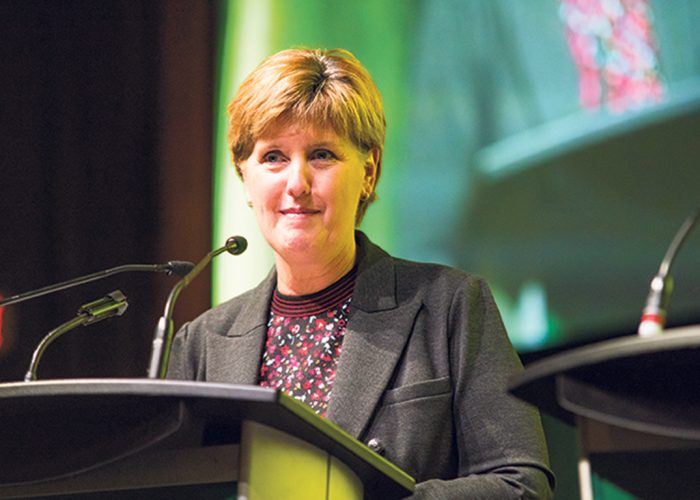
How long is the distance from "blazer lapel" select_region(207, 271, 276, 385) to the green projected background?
1.01 metres

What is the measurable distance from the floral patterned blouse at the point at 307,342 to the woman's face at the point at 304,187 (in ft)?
0.34

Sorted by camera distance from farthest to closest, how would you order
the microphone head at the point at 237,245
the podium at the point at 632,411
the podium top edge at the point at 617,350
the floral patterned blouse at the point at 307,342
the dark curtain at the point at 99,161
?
the dark curtain at the point at 99,161, the floral patterned blouse at the point at 307,342, the microphone head at the point at 237,245, the podium at the point at 632,411, the podium top edge at the point at 617,350

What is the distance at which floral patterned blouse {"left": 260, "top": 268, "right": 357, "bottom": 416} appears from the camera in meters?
2.05

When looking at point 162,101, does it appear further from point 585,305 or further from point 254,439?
point 254,439

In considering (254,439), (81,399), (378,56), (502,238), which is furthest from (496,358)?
(378,56)

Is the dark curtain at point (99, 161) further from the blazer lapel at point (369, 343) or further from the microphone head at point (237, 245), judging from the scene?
the microphone head at point (237, 245)

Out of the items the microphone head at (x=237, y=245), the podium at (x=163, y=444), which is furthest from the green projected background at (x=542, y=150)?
the podium at (x=163, y=444)

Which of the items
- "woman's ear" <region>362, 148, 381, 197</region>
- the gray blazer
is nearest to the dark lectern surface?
the gray blazer

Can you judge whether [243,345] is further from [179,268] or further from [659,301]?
[659,301]

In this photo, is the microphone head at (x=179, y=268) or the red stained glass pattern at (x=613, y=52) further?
the red stained glass pattern at (x=613, y=52)

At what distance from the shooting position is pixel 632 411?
3.61ft

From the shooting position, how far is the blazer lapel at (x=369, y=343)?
6.22 feet

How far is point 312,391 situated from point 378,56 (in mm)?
1697

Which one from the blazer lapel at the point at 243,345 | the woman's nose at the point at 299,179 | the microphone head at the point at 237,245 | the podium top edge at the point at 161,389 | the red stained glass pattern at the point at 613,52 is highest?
the red stained glass pattern at the point at 613,52
